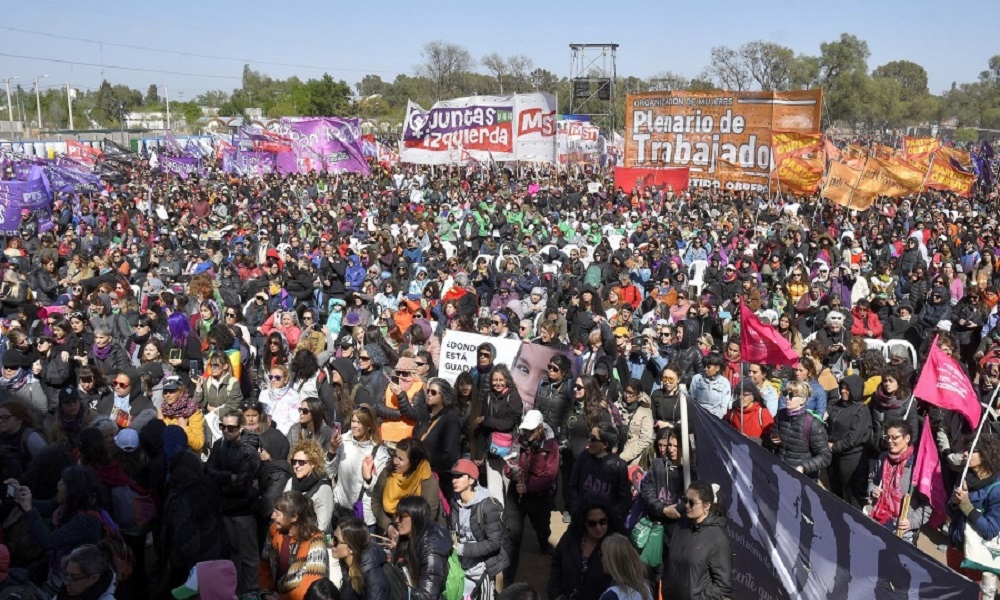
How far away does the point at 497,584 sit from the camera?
5.42 metres

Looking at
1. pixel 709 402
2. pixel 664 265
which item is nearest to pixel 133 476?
pixel 709 402

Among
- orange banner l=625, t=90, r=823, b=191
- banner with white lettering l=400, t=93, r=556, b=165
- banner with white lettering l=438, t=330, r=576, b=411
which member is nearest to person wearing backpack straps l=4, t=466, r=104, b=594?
banner with white lettering l=438, t=330, r=576, b=411

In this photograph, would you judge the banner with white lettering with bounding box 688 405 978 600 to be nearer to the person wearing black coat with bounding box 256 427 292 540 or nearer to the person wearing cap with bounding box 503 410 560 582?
the person wearing cap with bounding box 503 410 560 582

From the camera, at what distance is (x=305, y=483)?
5.10 meters

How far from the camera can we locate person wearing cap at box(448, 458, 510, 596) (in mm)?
4734

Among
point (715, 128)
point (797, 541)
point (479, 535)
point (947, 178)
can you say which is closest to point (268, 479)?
point (479, 535)

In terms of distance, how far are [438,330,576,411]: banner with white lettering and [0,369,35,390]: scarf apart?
3.43 meters

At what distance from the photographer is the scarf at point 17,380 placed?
280 inches

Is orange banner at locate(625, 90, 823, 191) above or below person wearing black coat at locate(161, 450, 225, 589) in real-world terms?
above

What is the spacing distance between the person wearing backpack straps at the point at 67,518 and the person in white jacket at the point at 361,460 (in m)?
1.38

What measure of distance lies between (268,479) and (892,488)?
3.74 metres

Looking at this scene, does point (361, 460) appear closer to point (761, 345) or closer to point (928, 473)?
point (761, 345)

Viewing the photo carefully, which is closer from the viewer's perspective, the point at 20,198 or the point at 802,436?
the point at 802,436

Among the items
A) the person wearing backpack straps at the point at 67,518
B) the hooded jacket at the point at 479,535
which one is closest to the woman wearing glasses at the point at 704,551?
the hooded jacket at the point at 479,535
